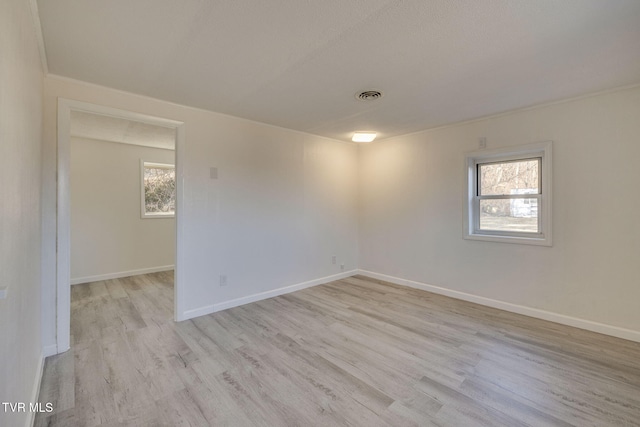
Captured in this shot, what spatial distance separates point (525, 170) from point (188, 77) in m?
3.79

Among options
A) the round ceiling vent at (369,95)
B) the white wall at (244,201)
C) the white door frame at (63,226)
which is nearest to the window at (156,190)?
the white wall at (244,201)

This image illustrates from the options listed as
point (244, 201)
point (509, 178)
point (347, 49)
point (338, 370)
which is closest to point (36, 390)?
point (338, 370)

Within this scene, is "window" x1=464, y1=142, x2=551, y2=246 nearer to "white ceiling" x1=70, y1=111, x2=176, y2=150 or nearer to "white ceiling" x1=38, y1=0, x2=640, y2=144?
"white ceiling" x1=38, y1=0, x2=640, y2=144

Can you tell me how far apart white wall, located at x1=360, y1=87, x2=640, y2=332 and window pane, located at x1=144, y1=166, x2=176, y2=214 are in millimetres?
4382

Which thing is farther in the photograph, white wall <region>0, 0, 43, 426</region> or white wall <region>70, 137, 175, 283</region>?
white wall <region>70, 137, 175, 283</region>

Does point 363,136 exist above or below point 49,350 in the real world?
above

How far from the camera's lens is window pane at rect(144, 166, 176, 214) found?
17.4ft

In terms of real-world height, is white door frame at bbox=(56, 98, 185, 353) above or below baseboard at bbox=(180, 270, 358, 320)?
above

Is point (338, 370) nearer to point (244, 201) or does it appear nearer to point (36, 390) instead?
point (36, 390)

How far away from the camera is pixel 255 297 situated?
12.2ft

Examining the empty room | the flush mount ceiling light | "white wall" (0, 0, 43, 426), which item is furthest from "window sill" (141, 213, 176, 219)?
the flush mount ceiling light

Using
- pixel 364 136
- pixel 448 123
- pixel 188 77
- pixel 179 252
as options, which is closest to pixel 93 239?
pixel 179 252

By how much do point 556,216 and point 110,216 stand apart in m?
6.48

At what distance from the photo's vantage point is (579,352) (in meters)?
2.43
